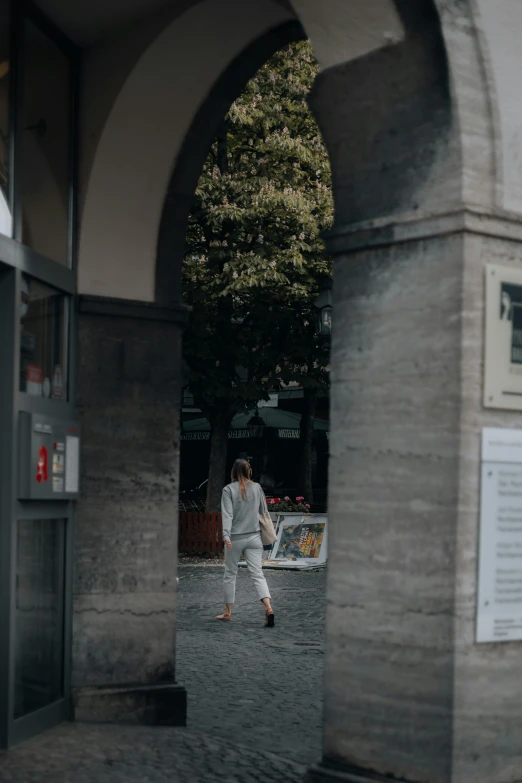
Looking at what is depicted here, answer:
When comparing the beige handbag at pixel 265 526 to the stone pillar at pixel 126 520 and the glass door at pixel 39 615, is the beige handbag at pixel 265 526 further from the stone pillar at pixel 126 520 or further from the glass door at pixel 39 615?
the glass door at pixel 39 615

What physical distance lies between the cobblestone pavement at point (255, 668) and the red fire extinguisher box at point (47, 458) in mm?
1702

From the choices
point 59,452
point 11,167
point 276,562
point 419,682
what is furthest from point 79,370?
point 276,562

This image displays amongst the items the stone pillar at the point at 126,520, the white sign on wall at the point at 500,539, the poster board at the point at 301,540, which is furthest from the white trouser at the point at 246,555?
the white sign on wall at the point at 500,539

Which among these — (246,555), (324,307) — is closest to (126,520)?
(246,555)

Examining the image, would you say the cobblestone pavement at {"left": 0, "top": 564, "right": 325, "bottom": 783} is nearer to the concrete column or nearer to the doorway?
the doorway

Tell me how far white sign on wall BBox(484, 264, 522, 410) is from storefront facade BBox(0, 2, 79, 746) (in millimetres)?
2611

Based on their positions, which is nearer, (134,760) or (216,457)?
(134,760)

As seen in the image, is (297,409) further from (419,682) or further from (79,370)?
(419,682)

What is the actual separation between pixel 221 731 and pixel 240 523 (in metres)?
5.64

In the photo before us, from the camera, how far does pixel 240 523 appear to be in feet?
41.0

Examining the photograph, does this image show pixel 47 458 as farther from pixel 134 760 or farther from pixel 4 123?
pixel 4 123

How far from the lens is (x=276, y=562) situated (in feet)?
61.9

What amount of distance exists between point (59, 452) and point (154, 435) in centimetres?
80

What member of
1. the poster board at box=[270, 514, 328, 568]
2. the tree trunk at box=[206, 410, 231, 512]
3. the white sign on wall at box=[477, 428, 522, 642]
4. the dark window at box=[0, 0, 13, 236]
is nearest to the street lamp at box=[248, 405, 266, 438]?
the tree trunk at box=[206, 410, 231, 512]
